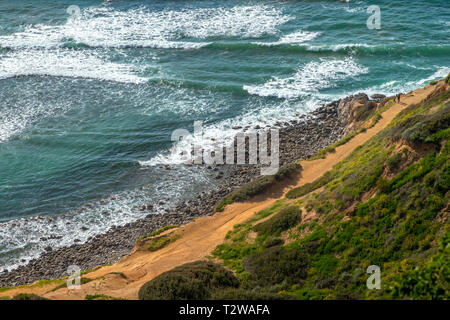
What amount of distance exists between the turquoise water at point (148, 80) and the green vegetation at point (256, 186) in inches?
165

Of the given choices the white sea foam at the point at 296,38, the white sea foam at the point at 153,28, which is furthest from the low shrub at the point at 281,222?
the white sea foam at the point at 153,28

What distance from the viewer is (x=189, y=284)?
18.6m

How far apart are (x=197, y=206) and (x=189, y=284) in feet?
44.2

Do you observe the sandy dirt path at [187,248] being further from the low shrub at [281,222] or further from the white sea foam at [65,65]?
the white sea foam at [65,65]

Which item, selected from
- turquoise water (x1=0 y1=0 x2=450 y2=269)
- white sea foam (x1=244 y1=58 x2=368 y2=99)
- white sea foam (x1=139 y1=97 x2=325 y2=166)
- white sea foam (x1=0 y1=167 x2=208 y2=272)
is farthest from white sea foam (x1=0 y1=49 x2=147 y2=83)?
white sea foam (x1=0 y1=167 x2=208 y2=272)

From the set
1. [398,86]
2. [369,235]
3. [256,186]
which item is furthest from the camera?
[398,86]

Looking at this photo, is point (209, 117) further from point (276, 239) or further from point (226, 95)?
point (276, 239)

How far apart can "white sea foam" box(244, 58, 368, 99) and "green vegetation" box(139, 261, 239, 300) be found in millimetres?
29145

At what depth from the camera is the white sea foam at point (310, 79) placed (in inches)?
1838

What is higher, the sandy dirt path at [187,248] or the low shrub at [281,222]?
the low shrub at [281,222]

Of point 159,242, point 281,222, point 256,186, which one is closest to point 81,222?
point 159,242

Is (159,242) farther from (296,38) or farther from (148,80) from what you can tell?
(296,38)

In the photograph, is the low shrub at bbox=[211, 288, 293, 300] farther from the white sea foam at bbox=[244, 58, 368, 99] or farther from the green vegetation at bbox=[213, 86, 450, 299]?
the white sea foam at bbox=[244, 58, 368, 99]
